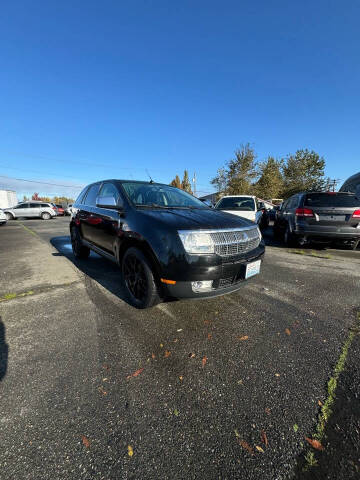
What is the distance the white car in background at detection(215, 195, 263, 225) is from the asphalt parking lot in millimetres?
4713

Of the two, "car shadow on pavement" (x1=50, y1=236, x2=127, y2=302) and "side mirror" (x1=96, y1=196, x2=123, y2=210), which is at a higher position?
"side mirror" (x1=96, y1=196, x2=123, y2=210)

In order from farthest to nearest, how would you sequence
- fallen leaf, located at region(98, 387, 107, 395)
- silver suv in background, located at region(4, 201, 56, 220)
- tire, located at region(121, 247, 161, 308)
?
silver suv in background, located at region(4, 201, 56, 220), tire, located at region(121, 247, 161, 308), fallen leaf, located at region(98, 387, 107, 395)

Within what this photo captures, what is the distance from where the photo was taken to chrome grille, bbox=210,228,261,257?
2.22 meters

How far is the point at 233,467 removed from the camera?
3.59 ft

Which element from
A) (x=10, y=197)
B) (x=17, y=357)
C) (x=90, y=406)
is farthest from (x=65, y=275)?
(x=10, y=197)

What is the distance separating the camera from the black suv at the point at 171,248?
2127 millimetres

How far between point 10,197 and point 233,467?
3544cm

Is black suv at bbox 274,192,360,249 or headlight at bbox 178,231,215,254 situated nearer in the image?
headlight at bbox 178,231,215,254

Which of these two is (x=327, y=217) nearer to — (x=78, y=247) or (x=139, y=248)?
(x=139, y=248)

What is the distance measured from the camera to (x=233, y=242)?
2340 millimetres

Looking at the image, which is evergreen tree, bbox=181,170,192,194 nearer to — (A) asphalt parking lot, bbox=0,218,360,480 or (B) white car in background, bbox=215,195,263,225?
(B) white car in background, bbox=215,195,263,225

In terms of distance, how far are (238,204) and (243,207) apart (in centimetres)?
51

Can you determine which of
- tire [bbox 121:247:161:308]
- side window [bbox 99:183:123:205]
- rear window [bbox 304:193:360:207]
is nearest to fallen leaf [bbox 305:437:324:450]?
tire [bbox 121:247:161:308]

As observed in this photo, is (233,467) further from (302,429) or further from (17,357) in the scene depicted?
(17,357)
